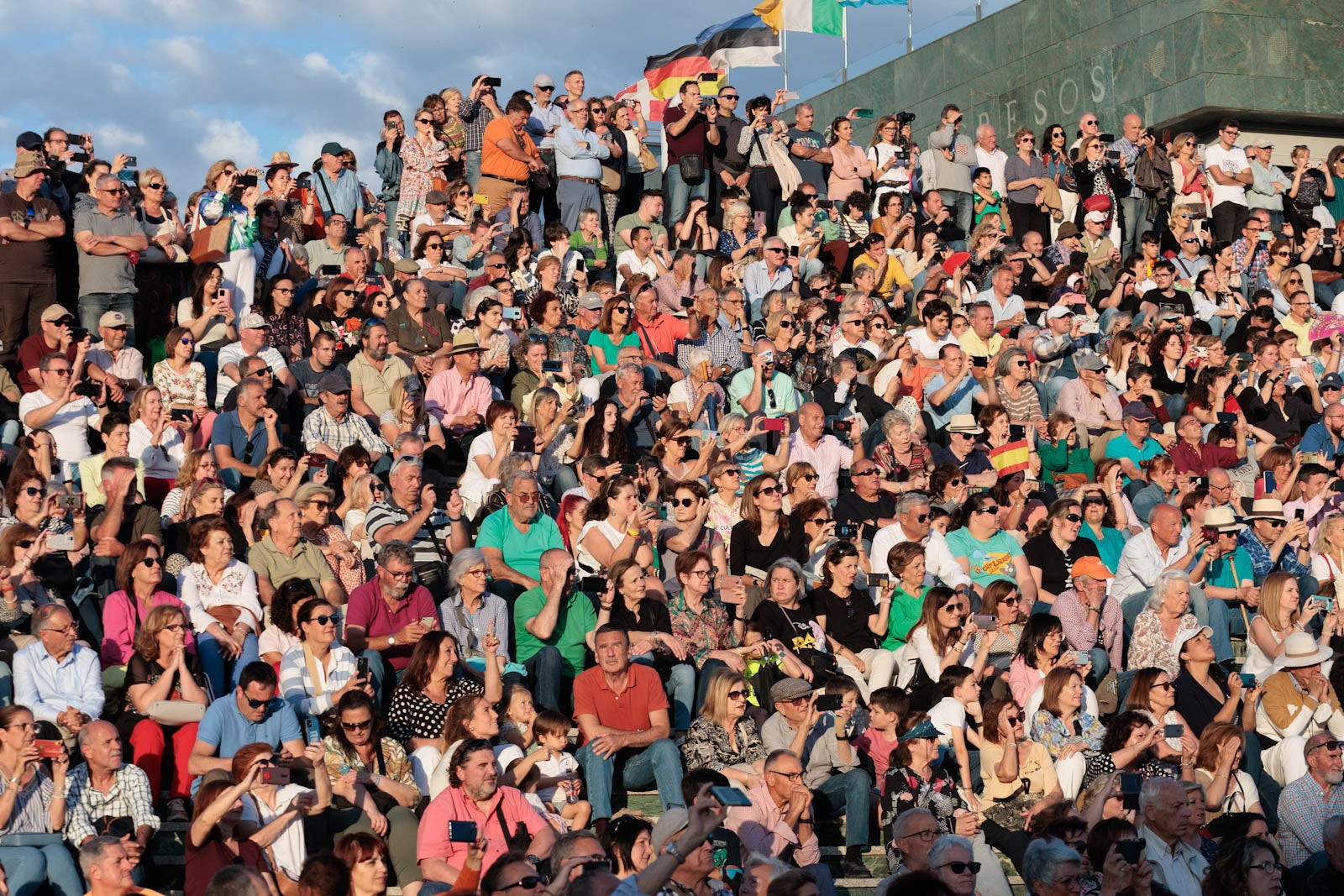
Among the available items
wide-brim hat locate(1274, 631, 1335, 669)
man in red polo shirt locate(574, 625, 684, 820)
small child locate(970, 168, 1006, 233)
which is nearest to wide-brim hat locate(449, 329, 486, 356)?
man in red polo shirt locate(574, 625, 684, 820)

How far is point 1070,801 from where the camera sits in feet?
27.8

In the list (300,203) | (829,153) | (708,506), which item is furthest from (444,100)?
(708,506)

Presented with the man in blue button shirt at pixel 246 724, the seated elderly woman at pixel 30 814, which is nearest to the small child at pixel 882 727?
the man in blue button shirt at pixel 246 724

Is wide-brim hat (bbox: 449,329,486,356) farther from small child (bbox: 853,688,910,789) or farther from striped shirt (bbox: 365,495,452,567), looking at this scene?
small child (bbox: 853,688,910,789)

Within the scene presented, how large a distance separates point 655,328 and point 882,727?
16.8 feet

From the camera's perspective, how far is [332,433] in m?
10.9

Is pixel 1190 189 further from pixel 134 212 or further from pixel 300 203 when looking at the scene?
pixel 134 212

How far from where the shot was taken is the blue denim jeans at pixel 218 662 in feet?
27.5

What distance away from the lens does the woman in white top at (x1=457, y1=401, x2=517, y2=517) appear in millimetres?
10555

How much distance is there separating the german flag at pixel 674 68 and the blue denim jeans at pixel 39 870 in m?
14.3

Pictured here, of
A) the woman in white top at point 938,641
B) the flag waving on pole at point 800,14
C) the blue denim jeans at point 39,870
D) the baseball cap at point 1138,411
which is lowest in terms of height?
the blue denim jeans at point 39,870

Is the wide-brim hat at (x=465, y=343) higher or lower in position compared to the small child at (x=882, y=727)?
higher

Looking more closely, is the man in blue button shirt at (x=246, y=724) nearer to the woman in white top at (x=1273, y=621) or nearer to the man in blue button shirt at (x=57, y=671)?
the man in blue button shirt at (x=57, y=671)

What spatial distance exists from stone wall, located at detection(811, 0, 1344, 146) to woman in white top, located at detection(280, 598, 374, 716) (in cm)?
1417
